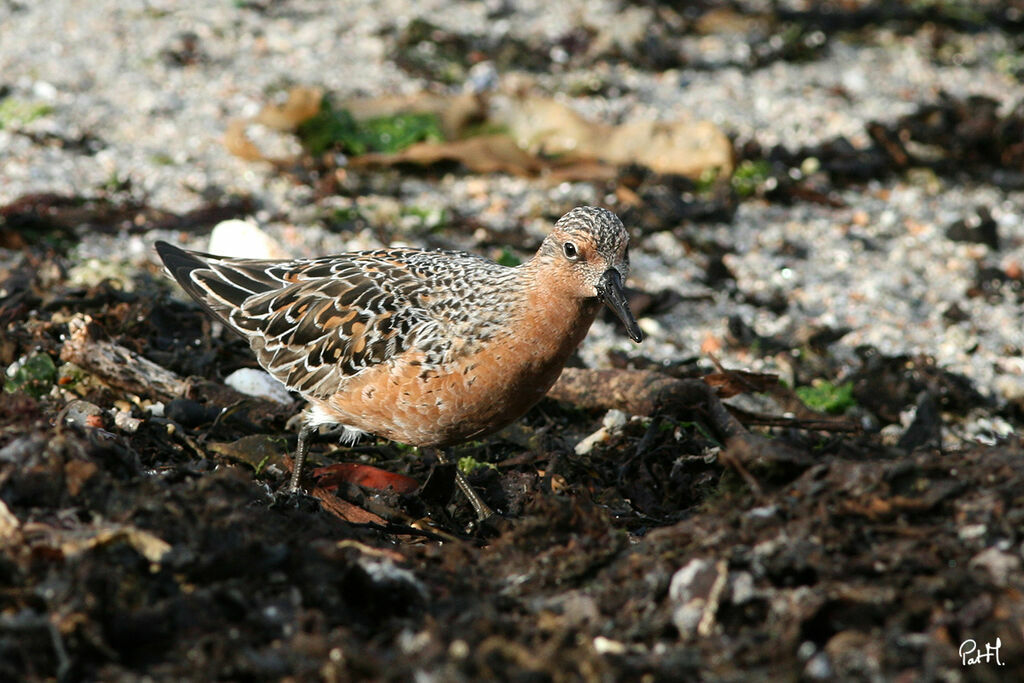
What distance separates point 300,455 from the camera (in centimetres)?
530

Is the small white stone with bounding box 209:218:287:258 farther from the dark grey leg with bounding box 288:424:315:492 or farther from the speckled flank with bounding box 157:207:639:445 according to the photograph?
the dark grey leg with bounding box 288:424:315:492

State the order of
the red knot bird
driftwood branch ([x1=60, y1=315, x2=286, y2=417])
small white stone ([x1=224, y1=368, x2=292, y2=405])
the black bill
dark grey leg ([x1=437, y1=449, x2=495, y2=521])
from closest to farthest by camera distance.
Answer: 1. the black bill
2. the red knot bird
3. dark grey leg ([x1=437, y1=449, x2=495, y2=521])
4. driftwood branch ([x1=60, y1=315, x2=286, y2=417])
5. small white stone ([x1=224, y1=368, x2=292, y2=405])

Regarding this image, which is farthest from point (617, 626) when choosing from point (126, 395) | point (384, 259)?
point (126, 395)

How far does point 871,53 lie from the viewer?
10688mm

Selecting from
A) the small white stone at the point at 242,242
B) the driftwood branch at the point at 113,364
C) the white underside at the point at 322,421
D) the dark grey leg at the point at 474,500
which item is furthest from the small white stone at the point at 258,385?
the dark grey leg at the point at 474,500

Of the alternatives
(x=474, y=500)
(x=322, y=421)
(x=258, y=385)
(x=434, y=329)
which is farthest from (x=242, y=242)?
(x=474, y=500)

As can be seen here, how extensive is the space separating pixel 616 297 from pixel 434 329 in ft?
2.99

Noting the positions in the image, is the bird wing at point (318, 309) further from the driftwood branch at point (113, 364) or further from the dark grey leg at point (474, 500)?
the dark grey leg at point (474, 500)

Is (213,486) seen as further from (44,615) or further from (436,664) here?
(436,664)

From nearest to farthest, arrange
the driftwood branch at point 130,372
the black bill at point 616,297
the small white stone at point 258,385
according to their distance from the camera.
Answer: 1. the black bill at point 616,297
2. the driftwood branch at point 130,372
3. the small white stone at point 258,385

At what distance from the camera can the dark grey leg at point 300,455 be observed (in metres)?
5.15

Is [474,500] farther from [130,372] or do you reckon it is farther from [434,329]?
[130,372]

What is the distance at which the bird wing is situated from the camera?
5273 millimetres

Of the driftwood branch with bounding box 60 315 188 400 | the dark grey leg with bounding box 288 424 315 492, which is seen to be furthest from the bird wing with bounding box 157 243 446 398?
the driftwood branch with bounding box 60 315 188 400
